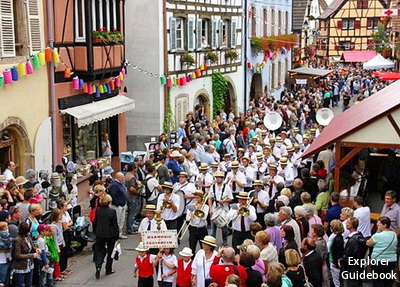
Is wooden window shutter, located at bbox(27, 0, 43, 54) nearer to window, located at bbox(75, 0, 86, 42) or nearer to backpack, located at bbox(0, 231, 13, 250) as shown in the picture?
window, located at bbox(75, 0, 86, 42)

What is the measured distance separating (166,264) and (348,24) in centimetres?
7010

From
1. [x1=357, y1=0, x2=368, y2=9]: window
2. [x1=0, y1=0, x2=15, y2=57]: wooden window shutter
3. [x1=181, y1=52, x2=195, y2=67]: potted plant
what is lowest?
[x1=181, y1=52, x2=195, y2=67]: potted plant

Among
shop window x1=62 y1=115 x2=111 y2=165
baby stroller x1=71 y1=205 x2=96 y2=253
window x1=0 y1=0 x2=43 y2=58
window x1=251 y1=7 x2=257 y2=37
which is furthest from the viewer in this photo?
window x1=251 y1=7 x2=257 y2=37

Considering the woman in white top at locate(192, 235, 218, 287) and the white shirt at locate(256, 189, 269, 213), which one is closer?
the woman in white top at locate(192, 235, 218, 287)

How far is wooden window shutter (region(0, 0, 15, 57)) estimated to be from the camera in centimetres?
1398

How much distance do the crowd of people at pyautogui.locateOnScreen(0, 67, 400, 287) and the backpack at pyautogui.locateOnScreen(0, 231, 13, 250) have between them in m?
0.01

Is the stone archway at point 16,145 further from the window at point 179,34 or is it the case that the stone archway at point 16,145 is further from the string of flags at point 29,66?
the window at point 179,34

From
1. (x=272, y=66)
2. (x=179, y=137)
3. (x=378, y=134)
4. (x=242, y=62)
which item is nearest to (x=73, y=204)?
(x=378, y=134)

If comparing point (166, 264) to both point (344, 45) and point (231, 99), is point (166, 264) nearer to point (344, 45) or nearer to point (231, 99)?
point (231, 99)

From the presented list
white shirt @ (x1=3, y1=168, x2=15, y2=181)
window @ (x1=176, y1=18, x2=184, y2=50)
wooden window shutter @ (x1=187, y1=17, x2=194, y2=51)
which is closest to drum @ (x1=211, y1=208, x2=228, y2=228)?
white shirt @ (x1=3, y1=168, x2=15, y2=181)

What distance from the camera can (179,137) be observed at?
21141 millimetres

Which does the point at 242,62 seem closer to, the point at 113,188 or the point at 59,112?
the point at 59,112

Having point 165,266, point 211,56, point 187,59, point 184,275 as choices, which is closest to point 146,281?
point 165,266

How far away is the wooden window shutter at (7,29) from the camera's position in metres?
14.0
